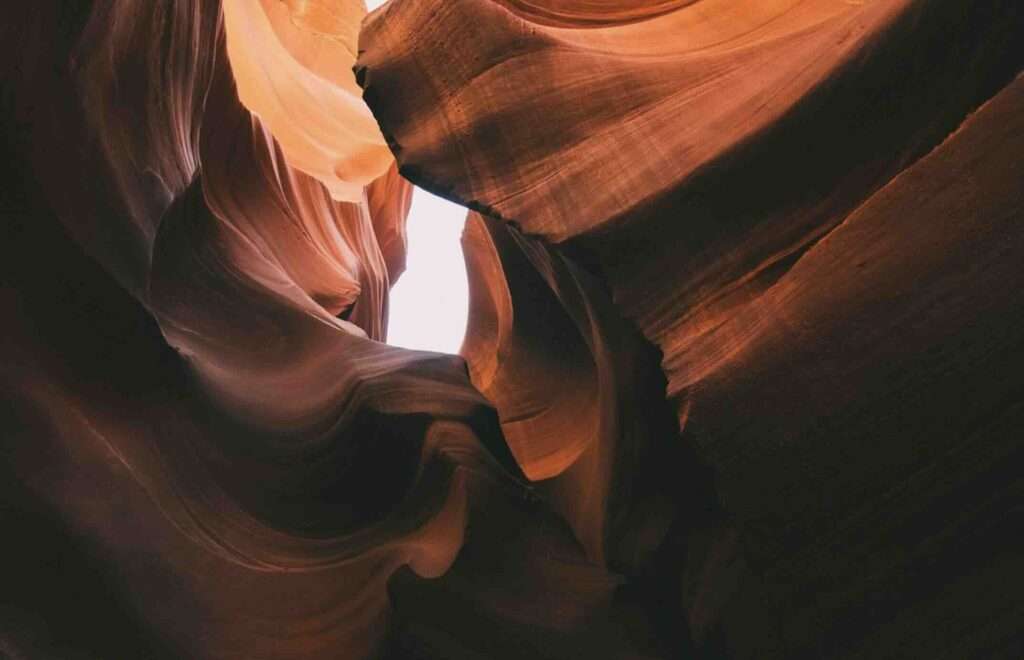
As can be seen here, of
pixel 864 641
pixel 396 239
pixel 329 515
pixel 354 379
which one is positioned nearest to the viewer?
pixel 864 641

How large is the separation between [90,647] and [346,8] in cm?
253

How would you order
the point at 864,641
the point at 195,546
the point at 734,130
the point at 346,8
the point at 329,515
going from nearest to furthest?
1. the point at 864,641
2. the point at 734,130
3. the point at 195,546
4. the point at 329,515
5. the point at 346,8

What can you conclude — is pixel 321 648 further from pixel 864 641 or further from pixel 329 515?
pixel 864 641

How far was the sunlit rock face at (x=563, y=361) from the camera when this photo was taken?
0.95 m

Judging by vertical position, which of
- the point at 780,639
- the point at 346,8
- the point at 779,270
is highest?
the point at 779,270

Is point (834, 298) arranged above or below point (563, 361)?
above

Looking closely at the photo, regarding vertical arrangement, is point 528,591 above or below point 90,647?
below

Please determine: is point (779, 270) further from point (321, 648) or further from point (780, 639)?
point (321, 648)

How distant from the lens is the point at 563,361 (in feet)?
5.65

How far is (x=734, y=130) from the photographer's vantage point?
114 centimetres

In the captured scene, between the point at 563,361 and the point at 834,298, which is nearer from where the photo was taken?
the point at 834,298

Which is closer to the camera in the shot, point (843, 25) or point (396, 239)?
point (843, 25)

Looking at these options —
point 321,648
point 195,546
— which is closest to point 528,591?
point 321,648

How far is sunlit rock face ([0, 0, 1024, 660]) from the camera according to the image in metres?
0.95
